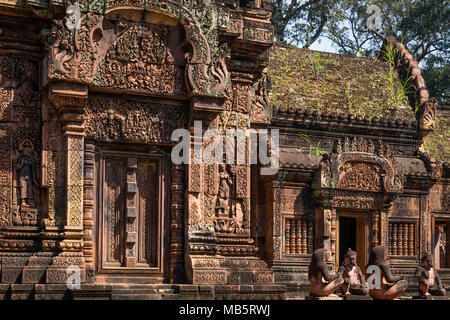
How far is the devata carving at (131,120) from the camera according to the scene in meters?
11.2

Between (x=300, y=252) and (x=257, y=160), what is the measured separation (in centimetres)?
212

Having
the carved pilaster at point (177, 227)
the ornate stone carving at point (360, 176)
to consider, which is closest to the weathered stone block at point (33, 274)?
the carved pilaster at point (177, 227)

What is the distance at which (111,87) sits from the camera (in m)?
11.1

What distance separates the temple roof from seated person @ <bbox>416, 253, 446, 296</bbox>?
4584mm

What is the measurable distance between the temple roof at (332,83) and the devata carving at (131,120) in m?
5.73

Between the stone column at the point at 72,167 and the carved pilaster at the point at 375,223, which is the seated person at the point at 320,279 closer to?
the stone column at the point at 72,167

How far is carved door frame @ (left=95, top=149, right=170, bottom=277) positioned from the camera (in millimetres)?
11133

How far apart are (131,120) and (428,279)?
6.21 metres

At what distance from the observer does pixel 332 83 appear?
60.7ft
